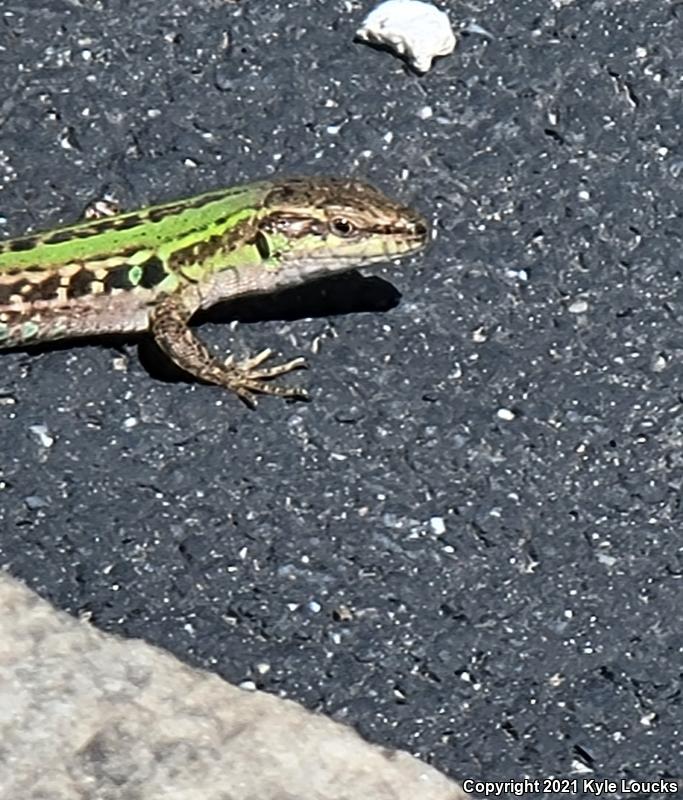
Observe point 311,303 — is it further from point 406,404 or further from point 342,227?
point 406,404

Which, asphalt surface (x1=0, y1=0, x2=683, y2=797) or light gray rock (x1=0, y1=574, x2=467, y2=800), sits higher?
asphalt surface (x1=0, y1=0, x2=683, y2=797)

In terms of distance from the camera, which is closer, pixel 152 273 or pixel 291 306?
pixel 152 273

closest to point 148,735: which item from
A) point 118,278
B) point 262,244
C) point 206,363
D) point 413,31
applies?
point 206,363

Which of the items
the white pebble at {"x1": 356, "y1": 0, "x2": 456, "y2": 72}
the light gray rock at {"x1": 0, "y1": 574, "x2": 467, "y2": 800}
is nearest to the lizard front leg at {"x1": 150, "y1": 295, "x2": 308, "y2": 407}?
the light gray rock at {"x1": 0, "y1": 574, "x2": 467, "y2": 800}

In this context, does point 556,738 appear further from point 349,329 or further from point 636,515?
point 349,329

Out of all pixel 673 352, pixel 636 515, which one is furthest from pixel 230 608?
pixel 673 352

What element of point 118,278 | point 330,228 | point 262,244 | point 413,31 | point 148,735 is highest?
point 413,31

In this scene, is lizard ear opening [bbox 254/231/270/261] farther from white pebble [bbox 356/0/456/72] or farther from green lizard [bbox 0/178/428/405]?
white pebble [bbox 356/0/456/72]
